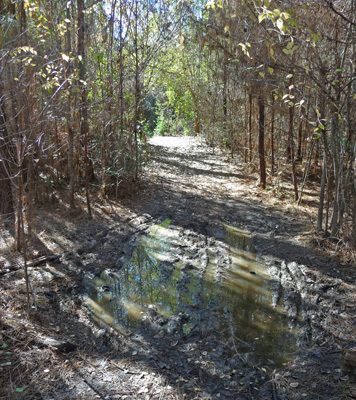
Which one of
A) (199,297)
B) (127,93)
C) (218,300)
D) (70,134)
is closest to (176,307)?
(199,297)

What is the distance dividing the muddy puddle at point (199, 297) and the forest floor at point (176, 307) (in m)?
0.02

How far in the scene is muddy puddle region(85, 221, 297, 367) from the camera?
3627mm

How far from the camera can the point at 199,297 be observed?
172 inches

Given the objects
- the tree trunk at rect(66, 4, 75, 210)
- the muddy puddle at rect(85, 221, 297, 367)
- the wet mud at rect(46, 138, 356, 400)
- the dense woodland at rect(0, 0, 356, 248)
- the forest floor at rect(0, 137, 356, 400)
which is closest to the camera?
the forest floor at rect(0, 137, 356, 400)

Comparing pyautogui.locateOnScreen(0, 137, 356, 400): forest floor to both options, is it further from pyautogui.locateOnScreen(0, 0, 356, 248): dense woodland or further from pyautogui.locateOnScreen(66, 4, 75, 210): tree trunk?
pyautogui.locateOnScreen(0, 0, 356, 248): dense woodland

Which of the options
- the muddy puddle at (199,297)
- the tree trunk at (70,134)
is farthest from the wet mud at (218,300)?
the tree trunk at (70,134)

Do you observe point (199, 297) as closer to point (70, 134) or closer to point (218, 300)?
point (218, 300)

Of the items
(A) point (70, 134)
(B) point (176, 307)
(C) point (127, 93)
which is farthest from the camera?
(C) point (127, 93)

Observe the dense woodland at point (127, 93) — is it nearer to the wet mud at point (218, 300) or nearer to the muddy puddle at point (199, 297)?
the wet mud at point (218, 300)

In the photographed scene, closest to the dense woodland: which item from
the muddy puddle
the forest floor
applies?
the forest floor

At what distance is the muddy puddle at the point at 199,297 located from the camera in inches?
143

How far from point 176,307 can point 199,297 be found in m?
0.36

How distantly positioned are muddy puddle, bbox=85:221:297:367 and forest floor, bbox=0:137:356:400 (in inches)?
0.7

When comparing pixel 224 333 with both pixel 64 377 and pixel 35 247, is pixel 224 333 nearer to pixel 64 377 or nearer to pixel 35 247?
pixel 64 377
